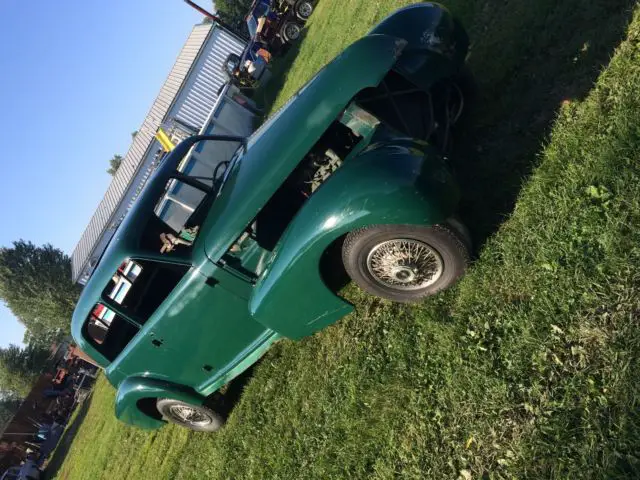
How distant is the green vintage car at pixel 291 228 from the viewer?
3.40m

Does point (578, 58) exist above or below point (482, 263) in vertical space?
above

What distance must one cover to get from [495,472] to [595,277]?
47.4 inches

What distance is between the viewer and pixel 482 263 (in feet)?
11.7

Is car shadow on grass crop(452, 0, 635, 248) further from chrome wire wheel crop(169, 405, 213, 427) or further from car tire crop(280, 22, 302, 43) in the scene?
car tire crop(280, 22, 302, 43)

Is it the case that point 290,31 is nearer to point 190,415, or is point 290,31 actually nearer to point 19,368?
point 190,415

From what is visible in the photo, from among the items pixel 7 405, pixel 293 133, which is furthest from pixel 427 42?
pixel 7 405

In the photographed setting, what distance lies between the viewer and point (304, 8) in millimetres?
18250

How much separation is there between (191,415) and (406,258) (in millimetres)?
3675

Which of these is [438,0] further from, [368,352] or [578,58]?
[368,352]

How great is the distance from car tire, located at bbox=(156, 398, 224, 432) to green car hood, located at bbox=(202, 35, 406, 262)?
2.15 m

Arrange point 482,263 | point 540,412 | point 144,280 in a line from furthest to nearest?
1. point 144,280
2. point 482,263
3. point 540,412

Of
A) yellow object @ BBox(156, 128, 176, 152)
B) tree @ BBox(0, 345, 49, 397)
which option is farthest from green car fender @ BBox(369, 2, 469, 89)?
tree @ BBox(0, 345, 49, 397)

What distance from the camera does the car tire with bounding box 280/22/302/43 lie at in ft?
60.1

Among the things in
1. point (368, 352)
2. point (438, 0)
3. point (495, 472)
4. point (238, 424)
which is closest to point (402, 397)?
point (368, 352)
